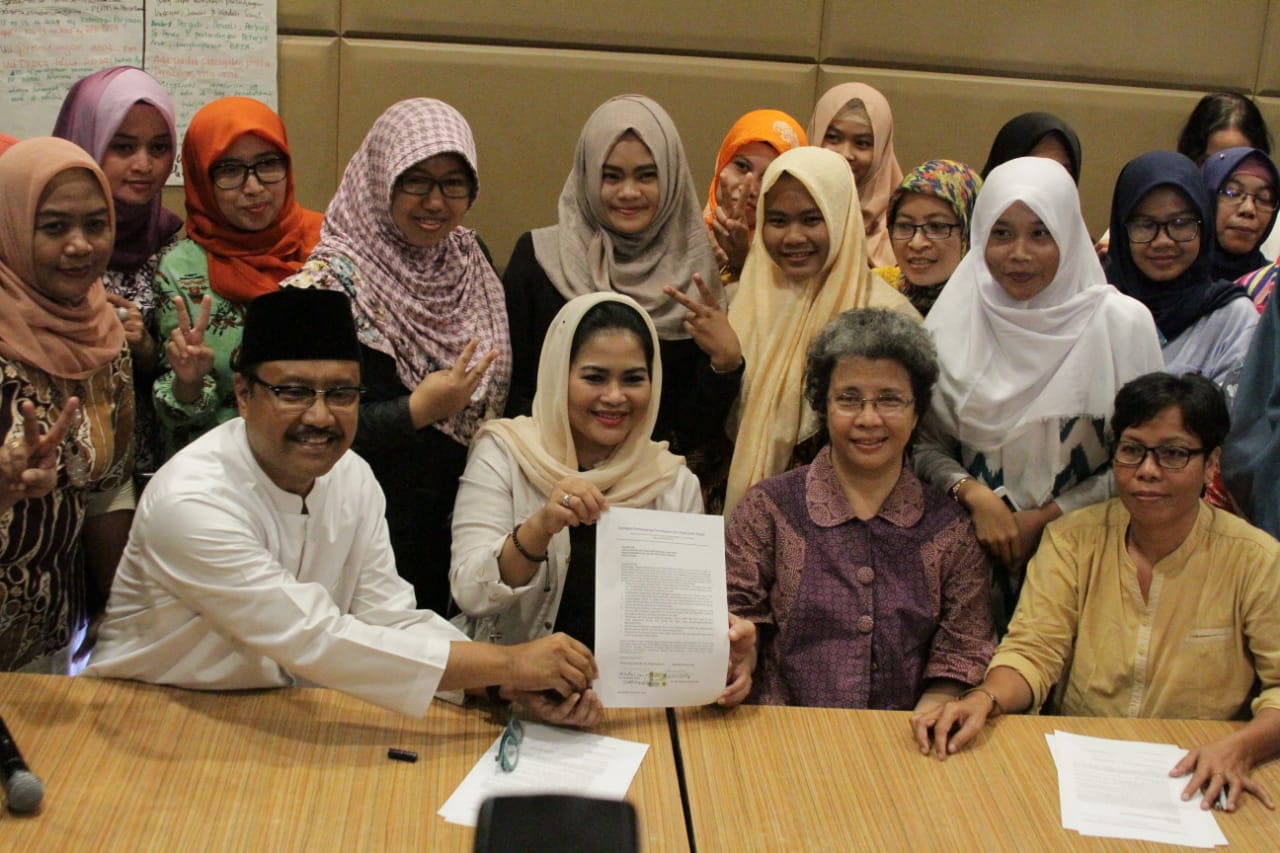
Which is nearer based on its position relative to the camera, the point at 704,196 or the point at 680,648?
the point at 680,648

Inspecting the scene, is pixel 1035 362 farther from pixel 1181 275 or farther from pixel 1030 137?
pixel 1030 137

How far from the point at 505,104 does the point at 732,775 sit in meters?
2.81

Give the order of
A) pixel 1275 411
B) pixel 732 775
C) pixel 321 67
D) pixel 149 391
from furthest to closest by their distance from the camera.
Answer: pixel 321 67 < pixel 149 391 < pixel 1275 411 < pixel 732 775

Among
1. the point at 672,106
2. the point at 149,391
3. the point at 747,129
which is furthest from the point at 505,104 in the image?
the point at 149,391

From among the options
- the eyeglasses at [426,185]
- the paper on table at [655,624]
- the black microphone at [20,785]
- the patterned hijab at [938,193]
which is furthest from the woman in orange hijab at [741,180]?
the black microphone at [20,785]

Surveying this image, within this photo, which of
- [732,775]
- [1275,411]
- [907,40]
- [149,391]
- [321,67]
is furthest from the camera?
[907,40]

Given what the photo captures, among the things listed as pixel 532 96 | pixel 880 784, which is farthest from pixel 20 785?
pixel 532 96

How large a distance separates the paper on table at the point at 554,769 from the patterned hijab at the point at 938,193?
1550 mm

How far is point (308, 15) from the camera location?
398 centimetres

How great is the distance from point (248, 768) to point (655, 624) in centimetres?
72

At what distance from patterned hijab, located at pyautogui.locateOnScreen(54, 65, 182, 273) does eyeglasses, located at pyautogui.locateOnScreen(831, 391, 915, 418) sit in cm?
176

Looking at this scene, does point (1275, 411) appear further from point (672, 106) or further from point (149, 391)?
point (149, 391)

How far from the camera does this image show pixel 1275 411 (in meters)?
2.63

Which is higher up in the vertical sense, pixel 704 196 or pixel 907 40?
pixel 907 40
